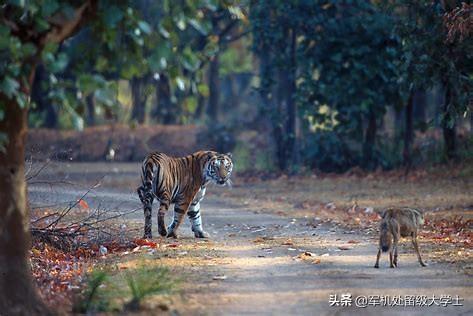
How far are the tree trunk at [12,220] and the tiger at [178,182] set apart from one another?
536cm

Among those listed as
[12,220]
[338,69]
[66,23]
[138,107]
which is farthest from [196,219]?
[138,107]

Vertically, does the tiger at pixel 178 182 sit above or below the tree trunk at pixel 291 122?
below

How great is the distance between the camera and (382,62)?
2767 centimetres

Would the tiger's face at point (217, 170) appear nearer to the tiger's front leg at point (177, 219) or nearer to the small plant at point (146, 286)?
the tiger's front leg at point (177, 219)

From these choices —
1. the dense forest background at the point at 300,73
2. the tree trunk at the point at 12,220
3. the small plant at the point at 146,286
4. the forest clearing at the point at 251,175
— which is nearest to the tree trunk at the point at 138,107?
the dense forest background at the point at 300,73

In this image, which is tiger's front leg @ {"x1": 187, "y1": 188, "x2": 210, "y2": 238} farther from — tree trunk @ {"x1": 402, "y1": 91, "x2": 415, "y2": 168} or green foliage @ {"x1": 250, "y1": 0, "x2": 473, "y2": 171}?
tree trunk @ {"x1": 402, "y1": 91, "x2": 415, "y2": 168}

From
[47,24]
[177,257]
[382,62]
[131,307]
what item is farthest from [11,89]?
[382,62]

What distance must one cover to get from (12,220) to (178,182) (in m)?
6.30

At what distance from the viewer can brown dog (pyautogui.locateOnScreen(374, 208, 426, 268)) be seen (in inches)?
486

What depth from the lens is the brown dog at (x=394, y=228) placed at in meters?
12.3

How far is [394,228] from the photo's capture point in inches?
489

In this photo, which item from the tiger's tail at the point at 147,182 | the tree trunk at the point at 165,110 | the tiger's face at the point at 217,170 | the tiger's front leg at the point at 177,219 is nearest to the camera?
the tiger's tail at the point at 147,182

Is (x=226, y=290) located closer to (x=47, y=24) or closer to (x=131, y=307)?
(x=131, y=307)

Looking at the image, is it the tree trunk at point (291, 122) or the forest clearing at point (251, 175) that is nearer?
the forest clearing at point (251, 175)
